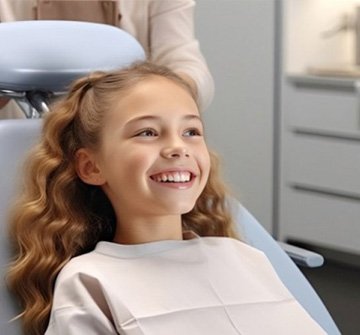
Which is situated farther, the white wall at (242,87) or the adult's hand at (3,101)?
the white wall at (242,87)

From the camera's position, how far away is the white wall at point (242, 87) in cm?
338

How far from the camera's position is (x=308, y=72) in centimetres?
352

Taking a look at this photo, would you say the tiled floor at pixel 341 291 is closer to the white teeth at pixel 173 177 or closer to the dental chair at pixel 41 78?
the dental chair at pixel 41 78

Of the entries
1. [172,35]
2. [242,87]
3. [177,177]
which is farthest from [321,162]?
[177,177]

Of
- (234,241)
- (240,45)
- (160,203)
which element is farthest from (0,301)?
(240,45)

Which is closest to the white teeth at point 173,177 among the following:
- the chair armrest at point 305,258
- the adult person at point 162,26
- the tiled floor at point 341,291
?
the chair armrest at point 305,258

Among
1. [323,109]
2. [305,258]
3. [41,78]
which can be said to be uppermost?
[41,78]

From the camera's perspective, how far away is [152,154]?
1354 millimetres

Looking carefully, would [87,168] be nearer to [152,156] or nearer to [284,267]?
[152,156]

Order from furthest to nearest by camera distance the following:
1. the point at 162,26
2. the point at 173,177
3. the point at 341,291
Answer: the point at 341,291
the point at 162,26
the point at 173,177

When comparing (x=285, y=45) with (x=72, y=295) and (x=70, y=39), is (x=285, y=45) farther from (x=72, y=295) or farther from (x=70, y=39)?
(x=72, y=295)

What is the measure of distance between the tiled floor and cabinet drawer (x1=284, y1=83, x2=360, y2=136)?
1.80 ft

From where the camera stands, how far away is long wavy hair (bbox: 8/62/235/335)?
1425 millimetres

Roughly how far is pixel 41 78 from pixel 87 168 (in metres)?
0.20
